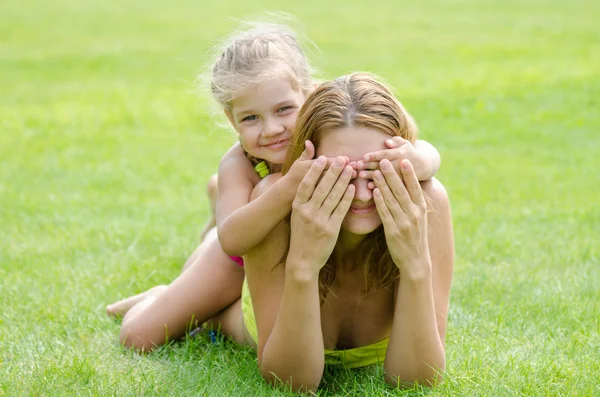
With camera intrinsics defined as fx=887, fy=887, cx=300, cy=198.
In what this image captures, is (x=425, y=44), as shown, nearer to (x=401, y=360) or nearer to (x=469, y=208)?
(x=469, y=208)

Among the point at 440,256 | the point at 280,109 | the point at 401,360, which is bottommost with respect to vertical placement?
the point at 401,360

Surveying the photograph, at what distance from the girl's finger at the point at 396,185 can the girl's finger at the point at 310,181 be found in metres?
0.22

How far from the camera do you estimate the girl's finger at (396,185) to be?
10.4 ft

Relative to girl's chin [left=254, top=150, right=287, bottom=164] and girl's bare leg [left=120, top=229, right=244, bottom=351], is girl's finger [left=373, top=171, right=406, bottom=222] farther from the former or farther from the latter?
girl's bare leg [left=120, top=229, right=244, bottom=351]

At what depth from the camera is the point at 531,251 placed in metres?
5.96

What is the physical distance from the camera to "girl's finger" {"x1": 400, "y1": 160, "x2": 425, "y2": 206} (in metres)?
3.21

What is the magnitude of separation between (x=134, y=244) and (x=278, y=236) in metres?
2.92

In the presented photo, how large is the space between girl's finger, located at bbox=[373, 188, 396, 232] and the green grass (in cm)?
72

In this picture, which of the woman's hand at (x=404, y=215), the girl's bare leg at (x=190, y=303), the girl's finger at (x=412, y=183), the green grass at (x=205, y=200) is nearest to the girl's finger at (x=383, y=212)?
the woman's hand at (x=404, y=215)

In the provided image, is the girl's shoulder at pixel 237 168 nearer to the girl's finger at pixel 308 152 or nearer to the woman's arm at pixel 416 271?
the girl's finger at pixel 308 152

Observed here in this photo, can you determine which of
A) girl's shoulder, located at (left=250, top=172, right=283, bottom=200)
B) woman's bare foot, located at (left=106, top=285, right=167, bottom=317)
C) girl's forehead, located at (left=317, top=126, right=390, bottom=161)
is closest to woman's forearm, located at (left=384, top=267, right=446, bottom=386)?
girl's forehead, located at (left=317, top=126, right=390, bottom=161)

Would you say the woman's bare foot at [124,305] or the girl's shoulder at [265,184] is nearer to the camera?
the girl's shoulder at [265,184]

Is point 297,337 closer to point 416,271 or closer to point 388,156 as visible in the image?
point 416,271

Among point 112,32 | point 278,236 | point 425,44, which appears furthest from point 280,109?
point 112,32
